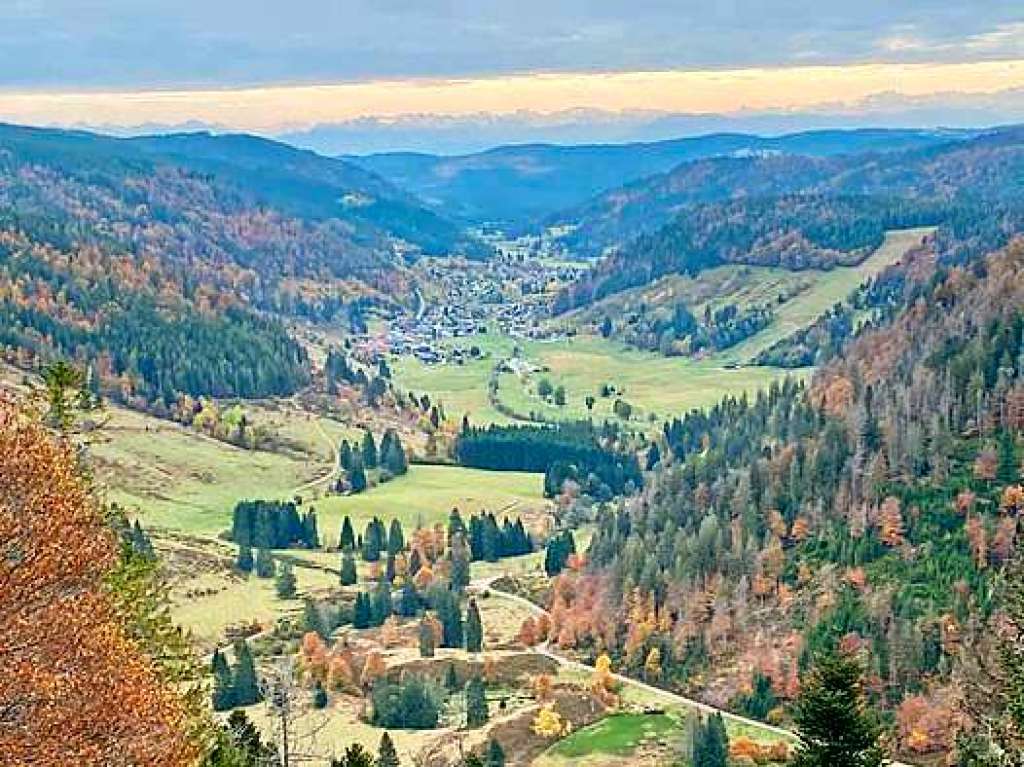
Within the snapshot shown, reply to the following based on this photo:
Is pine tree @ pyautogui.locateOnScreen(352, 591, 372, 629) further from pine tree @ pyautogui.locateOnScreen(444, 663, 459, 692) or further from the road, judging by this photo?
pine tree @ pyautogui.locateOnScreen(444, 663, 459, 692)

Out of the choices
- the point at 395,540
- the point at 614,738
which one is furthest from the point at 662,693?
the point at 395,540

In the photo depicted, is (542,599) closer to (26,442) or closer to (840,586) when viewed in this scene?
(840,586)

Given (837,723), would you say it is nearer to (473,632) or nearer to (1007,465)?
(1007,465)

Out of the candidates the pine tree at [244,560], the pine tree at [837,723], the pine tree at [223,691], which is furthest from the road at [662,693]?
the pine tree at [837,723]

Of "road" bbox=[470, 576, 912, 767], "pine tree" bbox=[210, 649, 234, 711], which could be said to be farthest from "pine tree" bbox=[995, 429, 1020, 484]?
"pine tree" bbox=[210, 649, 234, 711]

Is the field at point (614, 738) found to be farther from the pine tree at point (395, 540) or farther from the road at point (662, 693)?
the pine tree at point (395, 540)
